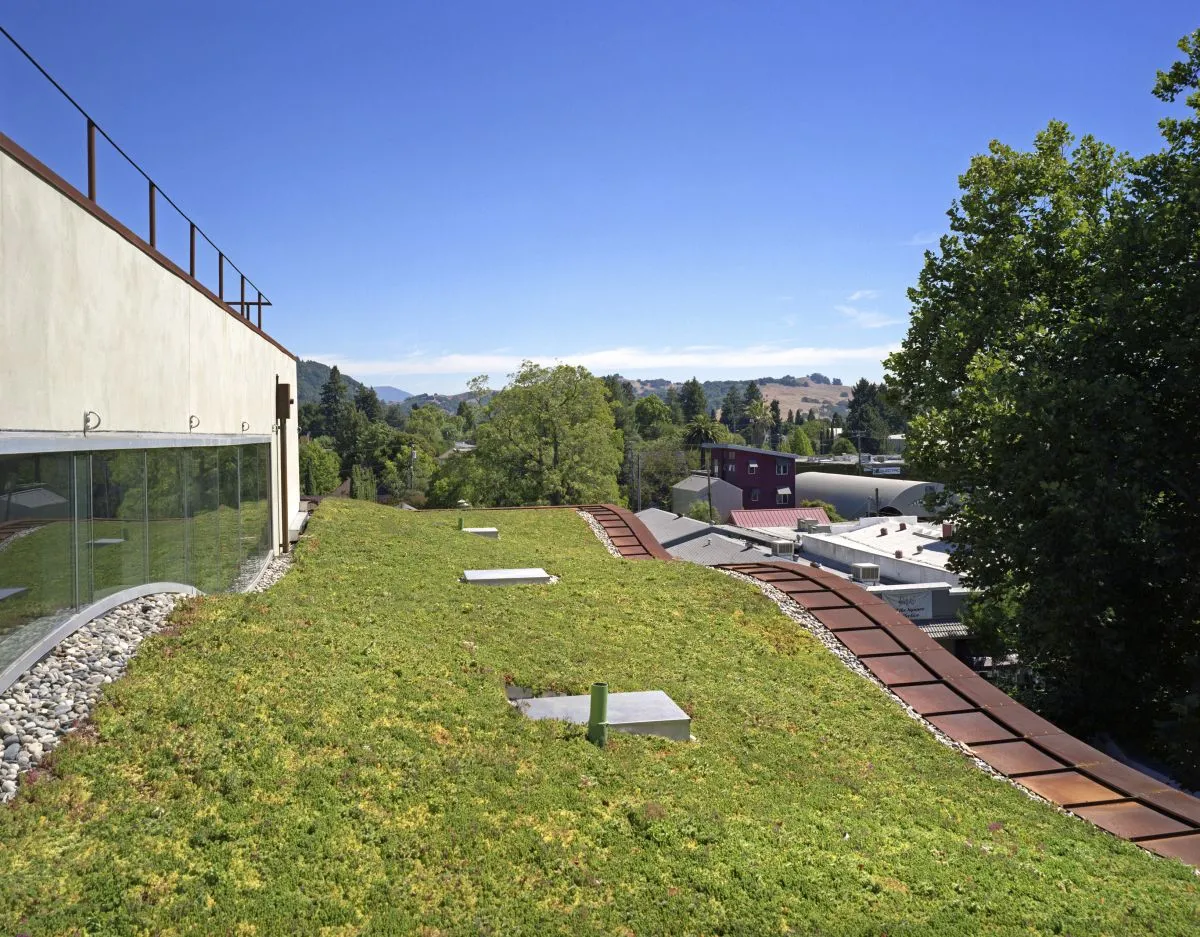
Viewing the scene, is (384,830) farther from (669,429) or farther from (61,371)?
(669,429)

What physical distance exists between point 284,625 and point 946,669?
9.57m

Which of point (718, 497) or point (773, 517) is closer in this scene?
point (773, 517)

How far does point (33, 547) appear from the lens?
6.93m

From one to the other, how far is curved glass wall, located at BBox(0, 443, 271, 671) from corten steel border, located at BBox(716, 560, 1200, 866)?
390 inches

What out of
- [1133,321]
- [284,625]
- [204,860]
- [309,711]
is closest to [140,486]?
[284,625]

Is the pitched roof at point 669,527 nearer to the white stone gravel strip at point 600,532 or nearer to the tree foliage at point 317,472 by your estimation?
the white stone gravel strip at point 600,532

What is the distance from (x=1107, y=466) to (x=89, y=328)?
16.3 meters

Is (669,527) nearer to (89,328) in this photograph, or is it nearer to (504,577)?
(504,577)

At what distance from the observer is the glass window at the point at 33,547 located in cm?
650

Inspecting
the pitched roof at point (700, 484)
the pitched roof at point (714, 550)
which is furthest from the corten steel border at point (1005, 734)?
the pitched roof at point (700, 484)

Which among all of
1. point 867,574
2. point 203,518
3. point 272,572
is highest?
point 203,518

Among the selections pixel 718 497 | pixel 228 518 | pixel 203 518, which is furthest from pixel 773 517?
pixel 203 518

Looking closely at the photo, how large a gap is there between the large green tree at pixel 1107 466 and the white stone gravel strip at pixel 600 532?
8.71 meters

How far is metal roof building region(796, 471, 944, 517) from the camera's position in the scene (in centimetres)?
6681
